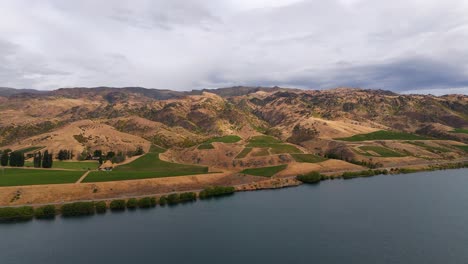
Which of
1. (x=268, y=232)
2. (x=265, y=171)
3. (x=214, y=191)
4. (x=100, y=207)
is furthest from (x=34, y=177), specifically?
(x=268, y=232)

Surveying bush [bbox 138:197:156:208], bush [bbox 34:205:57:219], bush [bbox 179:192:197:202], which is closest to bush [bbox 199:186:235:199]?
bush [bbox 179:192:197:202]

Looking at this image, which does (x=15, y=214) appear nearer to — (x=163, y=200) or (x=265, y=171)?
(x=163, y=200)

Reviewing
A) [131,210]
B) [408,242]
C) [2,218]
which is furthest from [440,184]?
[2,218]

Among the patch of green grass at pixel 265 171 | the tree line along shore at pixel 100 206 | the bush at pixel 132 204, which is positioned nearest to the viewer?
the tree line along shore at pixel 100 206

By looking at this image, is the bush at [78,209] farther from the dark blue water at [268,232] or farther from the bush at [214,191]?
the bush at [214,191]

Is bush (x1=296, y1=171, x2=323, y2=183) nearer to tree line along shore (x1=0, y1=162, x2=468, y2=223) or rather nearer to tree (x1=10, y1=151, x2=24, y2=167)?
tree line along shore (x1=0, y1=162, x2=468, y2=223)

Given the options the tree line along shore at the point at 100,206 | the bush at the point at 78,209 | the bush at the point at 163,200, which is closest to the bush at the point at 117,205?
the tree line along shore at the point at 100,206
